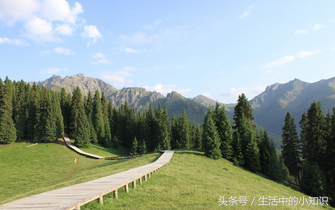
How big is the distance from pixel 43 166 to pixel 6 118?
27191 millimetres

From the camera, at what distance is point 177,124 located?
77.9m

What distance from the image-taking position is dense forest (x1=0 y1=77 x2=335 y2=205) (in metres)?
37.1

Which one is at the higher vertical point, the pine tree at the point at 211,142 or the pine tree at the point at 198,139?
the pine tree at the point at 211,142

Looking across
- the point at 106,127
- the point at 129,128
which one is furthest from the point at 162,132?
the point at 106,127

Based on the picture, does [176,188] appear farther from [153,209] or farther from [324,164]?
Result: [324,164]

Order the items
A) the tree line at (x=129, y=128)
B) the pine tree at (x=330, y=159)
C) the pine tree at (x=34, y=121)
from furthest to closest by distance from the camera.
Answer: the pine tree at (x=34, y=121) → the tree line at (x=129, y=128) → the pine tree at (x=330, y=159)

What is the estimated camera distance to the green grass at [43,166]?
26.4m

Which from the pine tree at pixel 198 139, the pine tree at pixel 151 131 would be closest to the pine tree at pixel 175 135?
the pine tree at pixel 151 131

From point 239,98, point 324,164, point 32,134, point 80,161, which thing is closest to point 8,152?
point 32,134

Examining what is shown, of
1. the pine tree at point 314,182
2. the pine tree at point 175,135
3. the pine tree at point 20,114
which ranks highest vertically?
the pine tree at point 20,114

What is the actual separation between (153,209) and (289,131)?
5506 centimetres

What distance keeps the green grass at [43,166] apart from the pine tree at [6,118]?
244 centimetres

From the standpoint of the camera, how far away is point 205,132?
3778cm

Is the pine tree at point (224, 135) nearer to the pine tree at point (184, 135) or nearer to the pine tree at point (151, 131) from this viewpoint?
the pine tree at point (184, 135)
